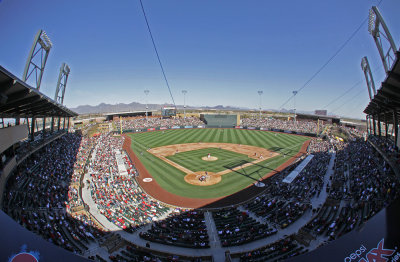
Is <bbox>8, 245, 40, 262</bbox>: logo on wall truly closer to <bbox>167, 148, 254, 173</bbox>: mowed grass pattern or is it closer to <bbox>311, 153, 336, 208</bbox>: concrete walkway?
<bbox>311, 153, 336, 208</bbox>: concrete walkway

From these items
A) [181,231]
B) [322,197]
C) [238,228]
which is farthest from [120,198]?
[322,197]

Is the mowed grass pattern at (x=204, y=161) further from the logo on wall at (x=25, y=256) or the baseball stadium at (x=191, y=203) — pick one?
the logo on wall at (x=25, y=256)

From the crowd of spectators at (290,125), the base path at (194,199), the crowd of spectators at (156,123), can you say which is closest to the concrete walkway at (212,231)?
the base path at (194,199)

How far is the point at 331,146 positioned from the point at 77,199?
142ft

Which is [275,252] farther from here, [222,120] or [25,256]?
[222,120]

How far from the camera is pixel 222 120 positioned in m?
80.7

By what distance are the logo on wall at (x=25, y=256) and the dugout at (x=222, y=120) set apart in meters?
75.6

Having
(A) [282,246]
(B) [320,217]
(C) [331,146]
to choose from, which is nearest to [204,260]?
(A) [282,246]

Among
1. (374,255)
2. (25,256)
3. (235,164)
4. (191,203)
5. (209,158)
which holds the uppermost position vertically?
(25,256)

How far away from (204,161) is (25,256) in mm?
30909

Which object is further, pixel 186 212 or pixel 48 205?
pixel 186 212

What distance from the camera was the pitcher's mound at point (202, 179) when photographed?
2523cm

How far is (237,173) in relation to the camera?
2844cm

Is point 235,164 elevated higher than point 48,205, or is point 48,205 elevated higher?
point 235,164
